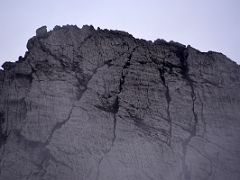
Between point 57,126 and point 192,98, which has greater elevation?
point 192,98

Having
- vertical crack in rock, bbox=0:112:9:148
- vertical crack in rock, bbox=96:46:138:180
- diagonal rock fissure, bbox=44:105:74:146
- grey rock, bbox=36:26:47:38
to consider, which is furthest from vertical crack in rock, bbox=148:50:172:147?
vertical crack in rock, bbox=0:112:9:148

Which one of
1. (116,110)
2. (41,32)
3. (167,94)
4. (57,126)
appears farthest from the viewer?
(41,32)

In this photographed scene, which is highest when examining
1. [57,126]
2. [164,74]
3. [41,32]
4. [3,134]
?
[41,32]

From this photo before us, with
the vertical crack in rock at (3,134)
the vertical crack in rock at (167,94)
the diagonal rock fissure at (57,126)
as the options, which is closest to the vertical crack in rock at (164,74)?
the vertical crack in rock at (167,94)

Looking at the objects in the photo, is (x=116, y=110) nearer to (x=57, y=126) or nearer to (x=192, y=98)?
(x=57, y=126)

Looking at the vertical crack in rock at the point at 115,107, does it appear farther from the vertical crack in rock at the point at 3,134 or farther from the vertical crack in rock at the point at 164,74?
the vertical crack in rock at the point at 3,134

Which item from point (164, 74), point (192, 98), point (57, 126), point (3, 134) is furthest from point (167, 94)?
point (3, 134)

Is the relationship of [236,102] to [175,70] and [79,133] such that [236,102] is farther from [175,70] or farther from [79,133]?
[79,133]

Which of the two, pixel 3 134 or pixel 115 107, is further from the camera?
pixel 115 107

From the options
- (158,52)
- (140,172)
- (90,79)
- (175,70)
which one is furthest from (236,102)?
(90,79)
